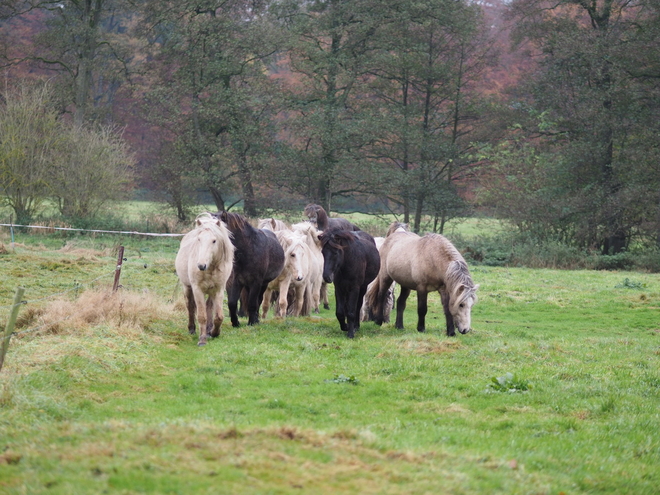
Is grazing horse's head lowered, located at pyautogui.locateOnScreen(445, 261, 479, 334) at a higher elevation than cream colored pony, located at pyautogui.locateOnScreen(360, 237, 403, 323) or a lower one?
higher

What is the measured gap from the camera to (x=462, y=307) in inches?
459

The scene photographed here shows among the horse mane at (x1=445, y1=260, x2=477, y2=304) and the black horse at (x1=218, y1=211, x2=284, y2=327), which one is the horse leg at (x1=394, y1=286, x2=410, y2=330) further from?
the black horse at (x1=218, y1=211, x2=284, y2=327)

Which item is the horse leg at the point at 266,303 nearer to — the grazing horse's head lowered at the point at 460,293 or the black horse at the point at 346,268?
the black horse at the point at 346,268

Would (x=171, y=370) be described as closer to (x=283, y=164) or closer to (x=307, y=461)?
(x=307, y=461)

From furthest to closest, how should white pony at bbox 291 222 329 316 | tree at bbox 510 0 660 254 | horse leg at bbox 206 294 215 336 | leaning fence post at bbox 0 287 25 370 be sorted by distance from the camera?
tree at bbox 510 0 660 254 < white pony at bbox 291 222 329 316 < horse leg at bbox 206 294 215 336 < leaning fence post at bbox 0 287 25 370

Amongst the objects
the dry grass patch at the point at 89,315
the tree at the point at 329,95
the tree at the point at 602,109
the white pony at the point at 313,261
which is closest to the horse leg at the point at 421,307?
the white pony at the point at 313,261

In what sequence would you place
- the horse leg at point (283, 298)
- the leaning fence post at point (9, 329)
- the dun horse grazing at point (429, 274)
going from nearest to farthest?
the leaning fence post at point (9, 329) → the dun horse grazing at point (429, 274) → the horse leg at point (283, 298)

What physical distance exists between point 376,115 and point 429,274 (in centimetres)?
2401

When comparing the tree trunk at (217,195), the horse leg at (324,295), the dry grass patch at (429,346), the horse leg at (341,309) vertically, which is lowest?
the horse leg at (324,295)

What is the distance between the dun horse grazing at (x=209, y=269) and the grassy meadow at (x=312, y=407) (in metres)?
0.40

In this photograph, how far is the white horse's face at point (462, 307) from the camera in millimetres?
11500

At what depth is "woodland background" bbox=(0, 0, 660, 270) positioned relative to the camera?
29.2 m

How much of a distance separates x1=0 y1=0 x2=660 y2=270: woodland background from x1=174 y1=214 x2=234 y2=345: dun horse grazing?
19050mm

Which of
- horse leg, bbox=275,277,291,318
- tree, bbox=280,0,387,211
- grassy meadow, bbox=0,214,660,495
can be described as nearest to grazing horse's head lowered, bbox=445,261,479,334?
grassy meadow, bbox=0,214,660,495
